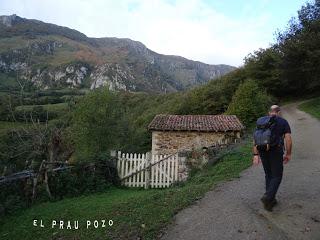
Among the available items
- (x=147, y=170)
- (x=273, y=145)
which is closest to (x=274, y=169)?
(x=273, y=145)

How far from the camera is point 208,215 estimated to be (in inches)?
277

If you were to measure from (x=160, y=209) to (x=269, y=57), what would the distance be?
35.4 metres

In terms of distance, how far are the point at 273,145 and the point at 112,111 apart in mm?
20657

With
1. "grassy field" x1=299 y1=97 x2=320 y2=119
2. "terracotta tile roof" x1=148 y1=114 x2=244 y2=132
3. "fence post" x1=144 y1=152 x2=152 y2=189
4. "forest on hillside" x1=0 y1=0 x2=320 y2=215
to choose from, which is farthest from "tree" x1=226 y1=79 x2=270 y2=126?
"fence post" x1=144 y1=152 x2=152 y2=189

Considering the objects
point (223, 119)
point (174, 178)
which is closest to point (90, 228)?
point (174, 178)

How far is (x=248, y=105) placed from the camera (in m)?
28.4

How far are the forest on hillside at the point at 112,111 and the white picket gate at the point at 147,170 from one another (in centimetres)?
71

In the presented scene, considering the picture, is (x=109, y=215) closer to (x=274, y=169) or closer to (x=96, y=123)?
(x=274, y=169)

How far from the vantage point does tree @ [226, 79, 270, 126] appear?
28094 mm

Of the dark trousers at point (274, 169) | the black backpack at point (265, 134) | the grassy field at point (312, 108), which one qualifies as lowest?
the dark trousers at point (274, 169)

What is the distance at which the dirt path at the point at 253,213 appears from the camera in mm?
6051

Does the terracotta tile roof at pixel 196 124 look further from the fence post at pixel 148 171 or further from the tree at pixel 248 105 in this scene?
the fence post at pixel 148 171

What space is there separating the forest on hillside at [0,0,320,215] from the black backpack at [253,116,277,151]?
6.67 metres

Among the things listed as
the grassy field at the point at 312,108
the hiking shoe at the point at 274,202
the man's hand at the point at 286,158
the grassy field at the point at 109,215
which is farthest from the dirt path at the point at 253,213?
the grassy field at the point at 312,108
